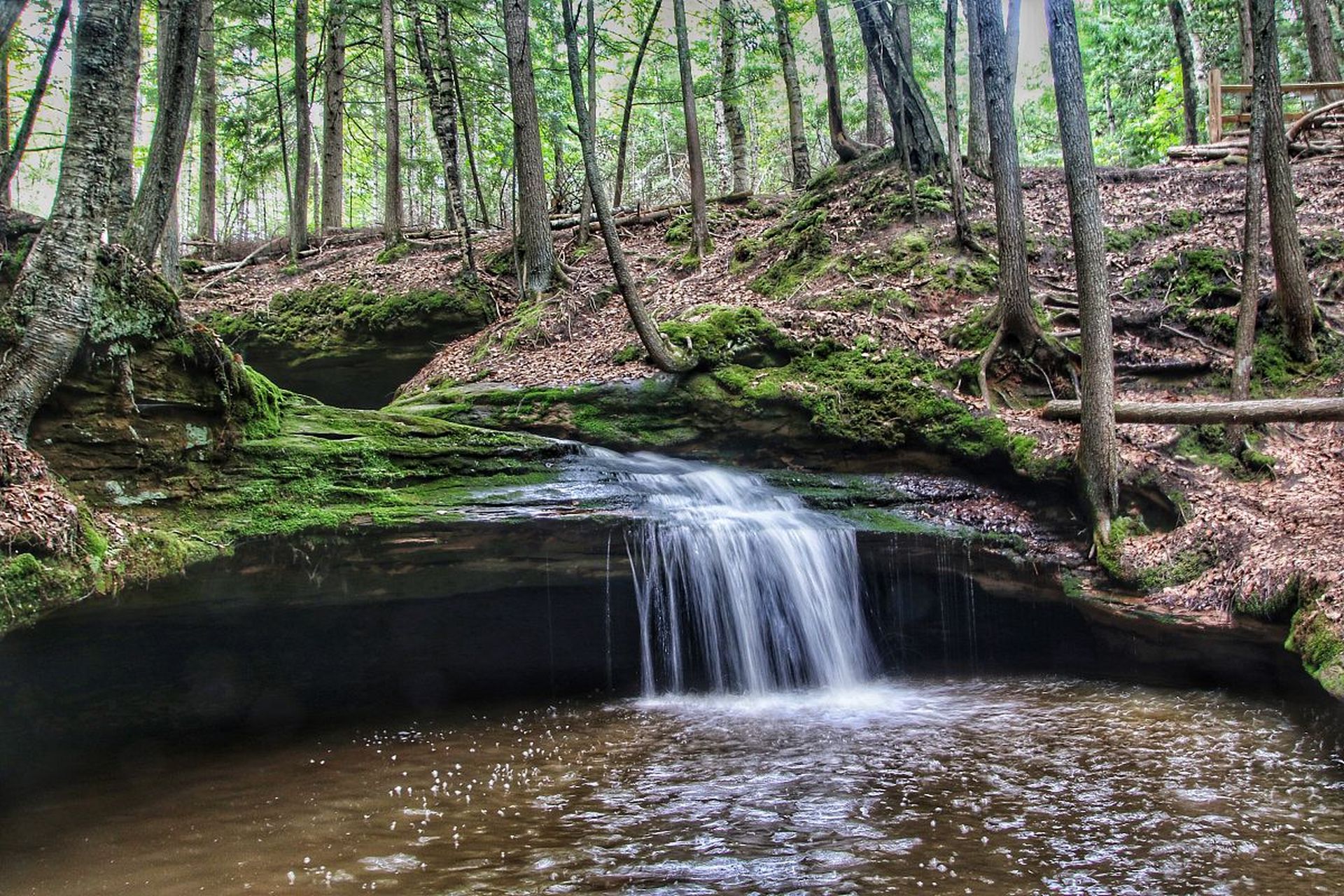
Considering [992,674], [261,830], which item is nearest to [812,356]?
[992,674]

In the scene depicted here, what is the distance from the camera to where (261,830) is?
4801 mm

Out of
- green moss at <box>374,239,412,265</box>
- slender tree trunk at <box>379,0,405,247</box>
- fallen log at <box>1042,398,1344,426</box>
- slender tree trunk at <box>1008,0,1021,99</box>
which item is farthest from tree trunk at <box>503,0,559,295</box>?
fallen log at <box>1042,398,1344,426</box>

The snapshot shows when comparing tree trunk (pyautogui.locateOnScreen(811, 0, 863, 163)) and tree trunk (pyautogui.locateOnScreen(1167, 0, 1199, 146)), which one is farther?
tree trunk (pyautogui.locateOnScreen(1167, 0, 1199, 146))

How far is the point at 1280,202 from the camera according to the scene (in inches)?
334

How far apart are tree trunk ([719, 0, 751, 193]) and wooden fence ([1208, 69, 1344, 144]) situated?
9.56 meters

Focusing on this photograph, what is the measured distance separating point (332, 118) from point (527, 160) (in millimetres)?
7288

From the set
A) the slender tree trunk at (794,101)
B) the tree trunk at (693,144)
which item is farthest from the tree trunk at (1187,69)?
the tree trunk at (693,144)

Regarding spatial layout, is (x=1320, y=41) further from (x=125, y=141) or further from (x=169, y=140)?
(x=125, y=141)

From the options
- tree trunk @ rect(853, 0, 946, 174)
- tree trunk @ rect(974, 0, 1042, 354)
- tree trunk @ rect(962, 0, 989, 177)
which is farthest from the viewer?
tree trunk @ rect(962, 0, 989, 177)

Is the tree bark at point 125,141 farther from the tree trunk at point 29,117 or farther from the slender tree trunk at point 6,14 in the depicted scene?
the tree trunk at point 29,117

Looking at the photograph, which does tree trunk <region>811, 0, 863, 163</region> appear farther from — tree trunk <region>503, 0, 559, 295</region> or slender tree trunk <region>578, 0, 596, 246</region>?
tree trunk <region>503, 0, 559, 295</region>

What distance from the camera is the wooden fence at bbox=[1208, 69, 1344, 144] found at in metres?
14.7

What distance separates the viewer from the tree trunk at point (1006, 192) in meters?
9.49

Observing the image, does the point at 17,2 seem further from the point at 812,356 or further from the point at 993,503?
the point at 993,503
